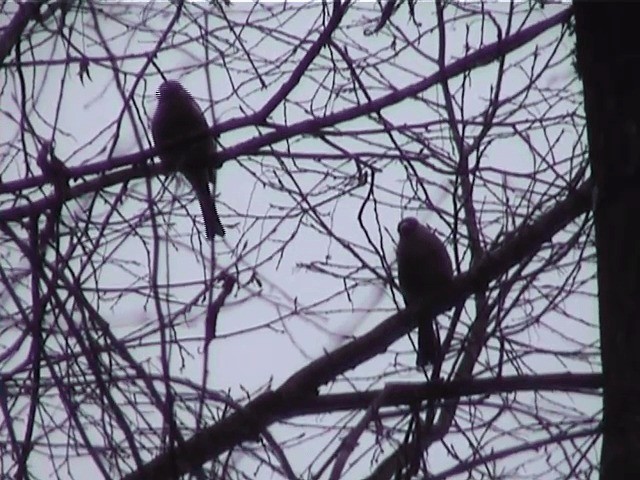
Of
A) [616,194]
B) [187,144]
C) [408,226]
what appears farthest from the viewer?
[408,226]

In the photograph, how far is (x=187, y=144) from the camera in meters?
3.26

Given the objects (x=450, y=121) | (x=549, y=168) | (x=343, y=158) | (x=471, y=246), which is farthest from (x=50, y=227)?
(x=549, y=168)

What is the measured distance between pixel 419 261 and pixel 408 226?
16cm

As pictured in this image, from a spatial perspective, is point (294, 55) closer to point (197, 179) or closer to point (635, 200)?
point (197, 179)

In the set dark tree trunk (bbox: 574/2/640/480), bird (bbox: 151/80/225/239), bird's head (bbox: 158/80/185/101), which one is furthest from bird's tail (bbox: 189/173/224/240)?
dark tree trunk (bbox: 574/2/640/480)

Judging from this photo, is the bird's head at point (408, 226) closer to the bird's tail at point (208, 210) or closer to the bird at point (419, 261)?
the bird at point (419, 261)

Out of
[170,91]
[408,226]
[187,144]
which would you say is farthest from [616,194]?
[170,91]

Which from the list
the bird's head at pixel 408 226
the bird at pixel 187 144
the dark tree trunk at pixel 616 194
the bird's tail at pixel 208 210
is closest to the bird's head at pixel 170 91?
the bird at pixel 187 144

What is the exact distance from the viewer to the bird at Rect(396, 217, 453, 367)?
3.28 meters

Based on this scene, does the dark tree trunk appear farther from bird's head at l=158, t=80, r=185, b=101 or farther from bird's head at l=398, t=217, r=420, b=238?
bird's head at l=158, t=80, r=185, b=101

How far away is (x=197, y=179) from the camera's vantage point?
134 inches

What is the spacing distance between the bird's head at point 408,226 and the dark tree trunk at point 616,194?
155 centimetres

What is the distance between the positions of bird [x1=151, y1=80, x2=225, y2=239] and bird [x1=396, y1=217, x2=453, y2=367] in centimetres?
61

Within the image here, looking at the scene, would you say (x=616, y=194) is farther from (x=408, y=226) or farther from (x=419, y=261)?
(x=408, y=226)
